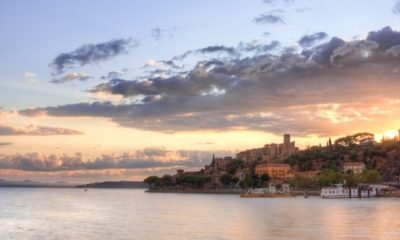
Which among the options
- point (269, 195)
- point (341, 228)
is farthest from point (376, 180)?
point (341, 228)

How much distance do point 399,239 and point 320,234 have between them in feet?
25.0

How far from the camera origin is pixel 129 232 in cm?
5784

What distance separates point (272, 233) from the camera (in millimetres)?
55406

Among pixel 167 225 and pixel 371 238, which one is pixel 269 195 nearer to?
pixel 167 225

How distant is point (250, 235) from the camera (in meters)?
54.3

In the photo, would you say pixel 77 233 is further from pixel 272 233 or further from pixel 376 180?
pixel 376 180

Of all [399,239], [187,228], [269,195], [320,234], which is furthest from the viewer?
[269,195]

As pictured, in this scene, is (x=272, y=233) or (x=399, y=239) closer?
(x=399, y=239)

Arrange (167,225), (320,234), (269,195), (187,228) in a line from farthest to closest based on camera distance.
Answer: (269,195)
(167,225)
(187,228)
(320,234)

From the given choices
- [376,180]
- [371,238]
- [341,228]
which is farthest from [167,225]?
[376,180]

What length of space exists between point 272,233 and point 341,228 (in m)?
9.00

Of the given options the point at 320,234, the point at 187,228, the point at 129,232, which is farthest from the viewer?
the point at 187,228

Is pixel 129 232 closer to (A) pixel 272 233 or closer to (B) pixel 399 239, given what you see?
(A) pixel 272 233

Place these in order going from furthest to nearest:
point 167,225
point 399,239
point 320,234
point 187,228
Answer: point 167,225 → point 187,228 → point 320,234 → point 399,239
